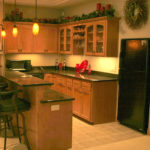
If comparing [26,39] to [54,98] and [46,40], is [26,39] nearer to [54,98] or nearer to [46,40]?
[46,40]

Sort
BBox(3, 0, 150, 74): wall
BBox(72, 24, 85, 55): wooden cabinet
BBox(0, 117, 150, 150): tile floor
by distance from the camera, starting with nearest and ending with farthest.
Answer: BBox(0, 117, 150, 150): tile floor, BBox(3, 0, 150, 74): wall, BBox(72, 24, 85, 55): wooden cabinet

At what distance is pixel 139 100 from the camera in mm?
4578

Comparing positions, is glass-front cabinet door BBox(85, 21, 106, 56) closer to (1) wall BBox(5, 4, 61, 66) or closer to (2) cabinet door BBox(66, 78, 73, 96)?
(2) cabinet door BBox(66, 78, 73, 96)

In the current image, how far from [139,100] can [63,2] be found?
337cm

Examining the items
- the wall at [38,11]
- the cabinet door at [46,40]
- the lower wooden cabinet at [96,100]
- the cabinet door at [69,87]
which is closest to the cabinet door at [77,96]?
the lower wooden cabinet at [96,100]

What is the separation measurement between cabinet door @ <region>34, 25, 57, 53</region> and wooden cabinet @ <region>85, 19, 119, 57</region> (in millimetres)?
1732

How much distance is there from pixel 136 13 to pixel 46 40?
3119 mm

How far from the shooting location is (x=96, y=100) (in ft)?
16.4

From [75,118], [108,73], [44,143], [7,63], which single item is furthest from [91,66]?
[44,143]

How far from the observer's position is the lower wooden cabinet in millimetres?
4984

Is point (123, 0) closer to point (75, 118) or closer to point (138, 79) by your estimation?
point (138, 79)

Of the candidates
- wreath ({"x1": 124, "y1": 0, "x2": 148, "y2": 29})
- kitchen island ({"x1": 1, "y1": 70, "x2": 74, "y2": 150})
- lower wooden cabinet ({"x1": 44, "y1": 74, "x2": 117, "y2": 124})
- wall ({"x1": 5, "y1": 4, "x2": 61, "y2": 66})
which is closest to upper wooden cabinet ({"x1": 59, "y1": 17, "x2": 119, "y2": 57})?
wreath ({"x1": 124, "y1": 0, "x2": 148, "y2": 29})

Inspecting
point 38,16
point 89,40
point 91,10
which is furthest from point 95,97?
point 38,16

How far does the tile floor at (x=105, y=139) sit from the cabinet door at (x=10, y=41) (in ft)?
9.25
